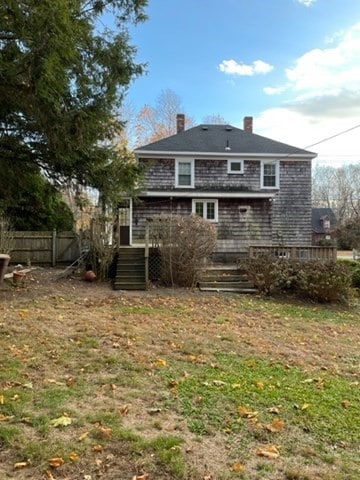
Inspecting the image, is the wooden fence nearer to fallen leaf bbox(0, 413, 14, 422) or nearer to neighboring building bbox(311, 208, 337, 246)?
fallen leaf bbox(0, 413, 14, 422)

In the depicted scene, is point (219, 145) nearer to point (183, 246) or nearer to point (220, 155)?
point (220, 155)

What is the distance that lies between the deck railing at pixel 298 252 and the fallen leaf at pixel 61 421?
10.3m

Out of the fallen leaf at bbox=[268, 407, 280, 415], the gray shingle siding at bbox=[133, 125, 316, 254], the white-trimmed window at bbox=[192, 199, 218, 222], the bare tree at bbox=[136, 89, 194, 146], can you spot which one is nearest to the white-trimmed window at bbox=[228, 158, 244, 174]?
the gray shingle siding at bbox=[133, 125, 316, 254]

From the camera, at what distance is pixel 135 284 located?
12.2 m

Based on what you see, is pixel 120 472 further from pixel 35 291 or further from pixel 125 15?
pixel 125 15

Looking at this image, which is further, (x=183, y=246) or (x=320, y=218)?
(x=320, y=218)

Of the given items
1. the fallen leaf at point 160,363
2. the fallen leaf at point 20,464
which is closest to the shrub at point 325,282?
the fallen leaf at point 160,363

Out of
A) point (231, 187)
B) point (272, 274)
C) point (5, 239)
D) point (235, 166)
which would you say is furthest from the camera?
point (235, 166)

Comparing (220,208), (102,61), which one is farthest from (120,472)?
(220,208)

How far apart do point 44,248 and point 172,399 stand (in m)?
13.4

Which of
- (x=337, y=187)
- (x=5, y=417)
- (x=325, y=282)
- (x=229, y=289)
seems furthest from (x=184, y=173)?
(x=337, y=187)

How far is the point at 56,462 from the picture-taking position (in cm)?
271

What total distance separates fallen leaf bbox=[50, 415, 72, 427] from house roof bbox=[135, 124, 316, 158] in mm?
18098

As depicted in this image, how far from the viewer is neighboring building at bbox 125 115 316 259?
66.2 ft
